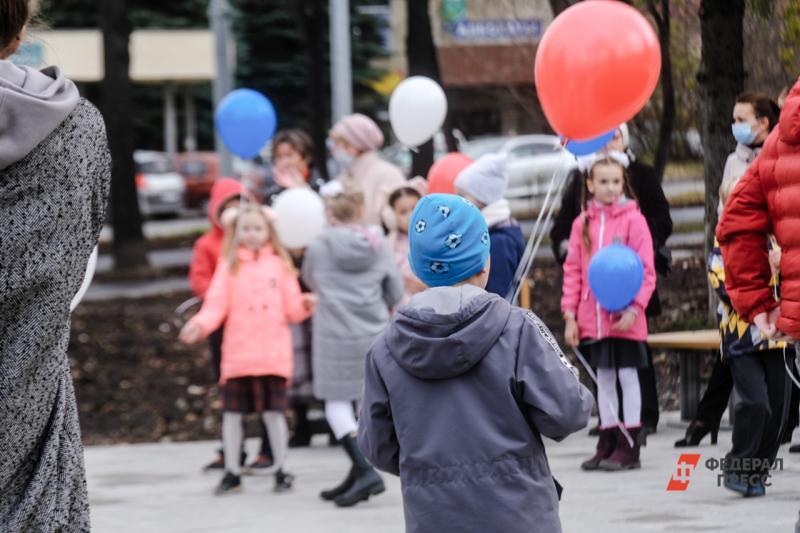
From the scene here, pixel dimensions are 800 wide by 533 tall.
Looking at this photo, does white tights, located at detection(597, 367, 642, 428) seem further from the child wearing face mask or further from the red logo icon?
the child wearing face mask

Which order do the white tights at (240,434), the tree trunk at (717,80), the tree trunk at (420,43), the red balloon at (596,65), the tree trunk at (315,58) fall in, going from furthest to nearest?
the tree trunk at (315,58) < the tree trunk at (420,43) < the white tights at (240,434) < the tree trunk at (717,80) < the red balloon at (596,65)

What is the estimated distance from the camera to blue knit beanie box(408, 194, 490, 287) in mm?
4141

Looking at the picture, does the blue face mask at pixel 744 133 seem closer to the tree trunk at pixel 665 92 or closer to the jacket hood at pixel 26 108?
the tree trunk at pixel 665 92

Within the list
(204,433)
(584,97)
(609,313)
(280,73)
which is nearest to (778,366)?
(609,313)

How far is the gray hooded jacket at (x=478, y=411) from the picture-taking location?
3924mm

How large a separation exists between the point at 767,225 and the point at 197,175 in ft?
113

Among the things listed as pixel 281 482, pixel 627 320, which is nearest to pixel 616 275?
pixel 627 320

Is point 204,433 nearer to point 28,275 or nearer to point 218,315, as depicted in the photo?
point 218,315

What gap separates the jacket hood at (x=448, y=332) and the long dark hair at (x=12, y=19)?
147cm

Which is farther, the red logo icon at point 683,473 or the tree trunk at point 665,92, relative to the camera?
the tree trunk at point 665,92

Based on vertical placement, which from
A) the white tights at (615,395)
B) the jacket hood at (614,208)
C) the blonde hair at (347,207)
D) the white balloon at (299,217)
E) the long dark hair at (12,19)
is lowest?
the white tights at (615,395)

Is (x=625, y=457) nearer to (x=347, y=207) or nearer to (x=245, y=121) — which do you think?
(x=347, y=207)

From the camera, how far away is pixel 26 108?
9.44ft

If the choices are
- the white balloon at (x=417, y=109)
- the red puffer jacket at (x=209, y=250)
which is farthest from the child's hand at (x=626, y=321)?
the white balloon at (x=417, y=109)
